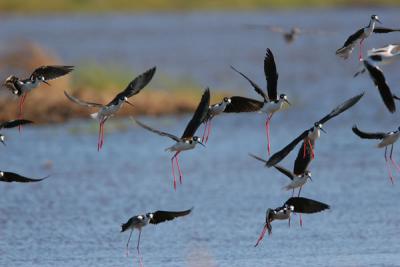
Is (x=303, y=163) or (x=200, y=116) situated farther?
(x=303, y=163)

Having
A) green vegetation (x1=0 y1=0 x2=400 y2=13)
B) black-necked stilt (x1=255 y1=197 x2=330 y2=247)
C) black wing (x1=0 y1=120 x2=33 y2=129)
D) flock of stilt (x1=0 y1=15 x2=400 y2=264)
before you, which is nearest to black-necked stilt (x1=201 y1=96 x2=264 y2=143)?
flock of stilt (x1=0 y1=15 x2=400 y2=264)

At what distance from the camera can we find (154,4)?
66.6m

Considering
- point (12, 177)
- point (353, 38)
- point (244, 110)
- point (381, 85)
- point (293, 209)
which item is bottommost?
point (293, 209)

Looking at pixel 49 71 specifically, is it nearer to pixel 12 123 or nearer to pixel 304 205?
pixel 12 123

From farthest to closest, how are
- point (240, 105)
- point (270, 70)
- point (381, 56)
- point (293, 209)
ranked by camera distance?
point (240, 105) → point (270, 70) → point (293, 209) → point (381, 56)

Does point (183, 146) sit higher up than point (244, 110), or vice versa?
point (244, 110)

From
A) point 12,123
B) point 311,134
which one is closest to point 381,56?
point 311,134

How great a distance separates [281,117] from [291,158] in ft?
14.9

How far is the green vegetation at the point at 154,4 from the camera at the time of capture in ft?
204

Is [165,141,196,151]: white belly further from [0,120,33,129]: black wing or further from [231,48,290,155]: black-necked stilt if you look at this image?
[0,120,33,129]: black wing

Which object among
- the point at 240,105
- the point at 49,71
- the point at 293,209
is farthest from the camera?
the point at 49,71

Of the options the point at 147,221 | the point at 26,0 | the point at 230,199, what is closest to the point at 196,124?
the point at 147,221

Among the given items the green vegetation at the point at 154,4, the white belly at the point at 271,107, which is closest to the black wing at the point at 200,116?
the white belly at the point at 271,107

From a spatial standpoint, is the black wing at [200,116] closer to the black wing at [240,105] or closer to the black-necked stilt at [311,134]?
the black wing at [240,105]
